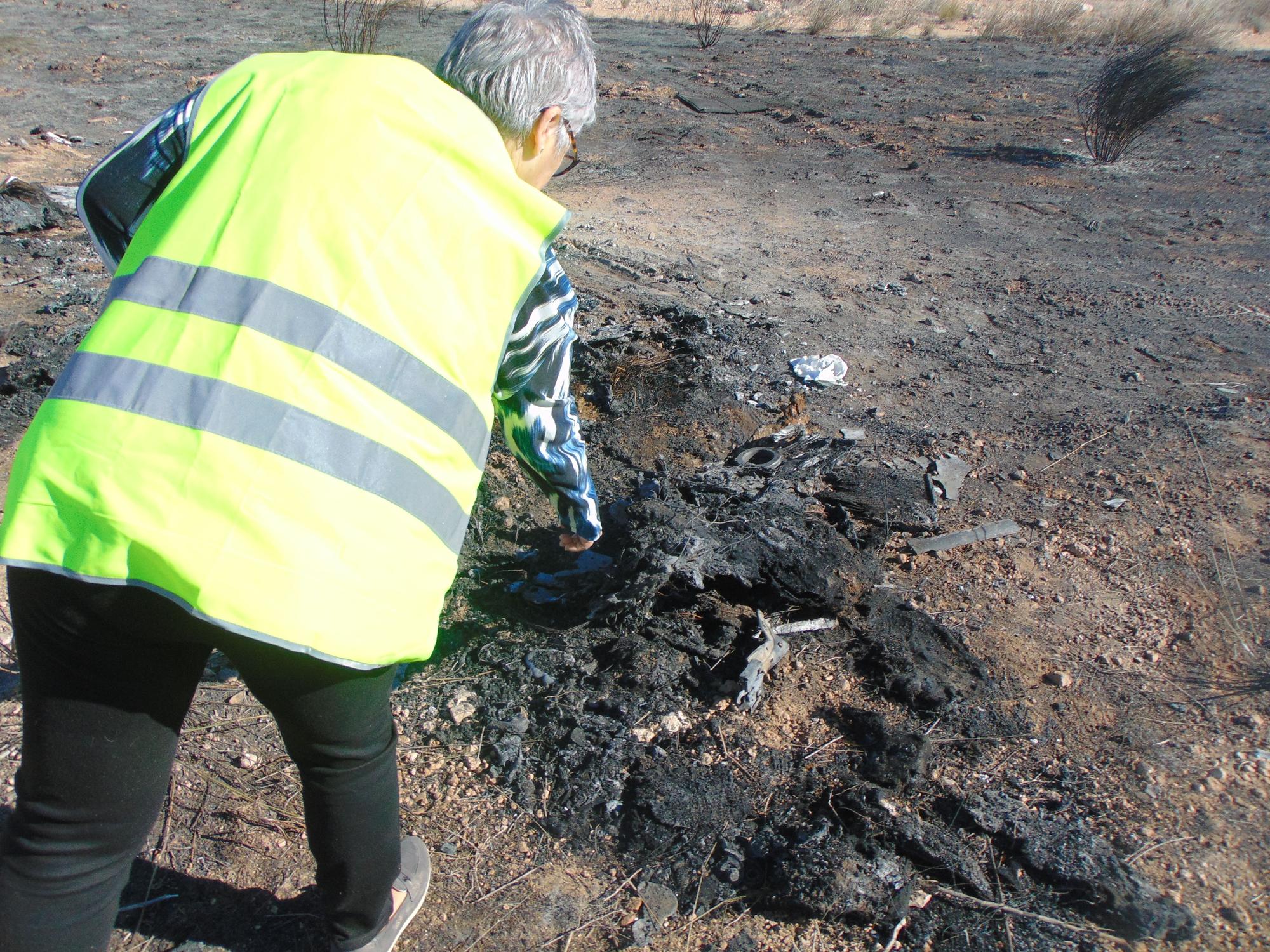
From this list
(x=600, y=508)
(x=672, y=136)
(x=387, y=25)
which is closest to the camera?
(x=600, y=508)

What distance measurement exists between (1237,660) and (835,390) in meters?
2.16

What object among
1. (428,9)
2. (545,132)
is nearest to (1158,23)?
(428,9)

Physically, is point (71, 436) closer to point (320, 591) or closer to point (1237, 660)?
point (320, 591)

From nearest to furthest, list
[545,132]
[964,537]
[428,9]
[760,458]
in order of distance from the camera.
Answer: [545,132]
[964,537]
[760,458]
[428,9]

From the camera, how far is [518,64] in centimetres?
136

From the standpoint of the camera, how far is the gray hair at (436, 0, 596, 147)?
4.45 ft

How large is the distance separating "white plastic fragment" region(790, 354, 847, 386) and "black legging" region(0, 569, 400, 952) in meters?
3.47

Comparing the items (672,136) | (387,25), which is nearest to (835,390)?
(672,136)

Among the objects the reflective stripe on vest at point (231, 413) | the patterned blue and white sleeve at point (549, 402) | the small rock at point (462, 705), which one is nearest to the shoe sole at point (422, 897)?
the small rock at point (462, 705)

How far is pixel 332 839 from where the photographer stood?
4.86ft

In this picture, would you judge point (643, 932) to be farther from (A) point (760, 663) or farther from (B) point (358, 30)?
(B) point (358, 30)

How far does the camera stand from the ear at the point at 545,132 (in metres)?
1.40

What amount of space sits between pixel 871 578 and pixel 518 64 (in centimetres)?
222

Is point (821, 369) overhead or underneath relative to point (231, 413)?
underneath
